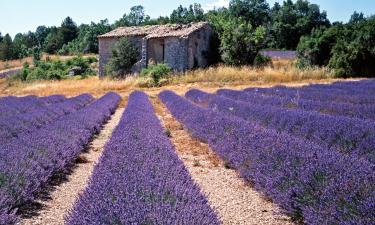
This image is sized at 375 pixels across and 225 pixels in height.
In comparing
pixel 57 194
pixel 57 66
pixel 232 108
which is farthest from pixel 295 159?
pixel 57 66

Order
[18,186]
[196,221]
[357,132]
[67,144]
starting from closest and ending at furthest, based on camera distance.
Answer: [196,221]
[18,186]
[357,132]
[67,144]

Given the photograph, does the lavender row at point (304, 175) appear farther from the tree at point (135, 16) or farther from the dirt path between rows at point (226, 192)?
the tree at point (135, 16)

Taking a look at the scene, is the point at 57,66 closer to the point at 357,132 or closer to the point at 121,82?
the point at 121,82

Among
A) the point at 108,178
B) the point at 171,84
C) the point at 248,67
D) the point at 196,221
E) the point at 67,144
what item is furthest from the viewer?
the point at 248,67

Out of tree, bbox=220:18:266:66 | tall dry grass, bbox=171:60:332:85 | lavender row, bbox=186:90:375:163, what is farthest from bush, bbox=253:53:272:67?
lavender row, bbox=186:90:375:163

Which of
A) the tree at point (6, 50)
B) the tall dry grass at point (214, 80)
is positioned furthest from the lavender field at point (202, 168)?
the tree at point (6, 50)

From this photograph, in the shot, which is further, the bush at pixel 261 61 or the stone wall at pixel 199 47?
the bush at pixel 261 61

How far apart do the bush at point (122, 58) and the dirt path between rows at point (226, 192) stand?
2254 cm

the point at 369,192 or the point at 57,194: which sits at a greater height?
the point at 369,192

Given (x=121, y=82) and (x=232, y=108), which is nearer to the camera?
(x=232, y=108)

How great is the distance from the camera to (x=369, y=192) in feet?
9.77

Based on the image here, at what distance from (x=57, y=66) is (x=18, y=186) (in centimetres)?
3776

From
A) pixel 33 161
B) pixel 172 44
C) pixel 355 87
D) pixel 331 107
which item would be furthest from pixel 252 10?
pixel 33 161

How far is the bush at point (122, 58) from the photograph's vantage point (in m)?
30.1
